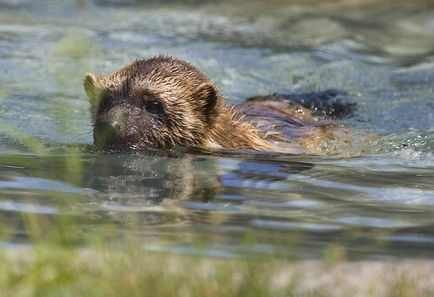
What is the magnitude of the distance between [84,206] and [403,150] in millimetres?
3460

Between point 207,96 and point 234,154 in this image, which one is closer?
point 234,154

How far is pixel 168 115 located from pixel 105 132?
27.4 inches

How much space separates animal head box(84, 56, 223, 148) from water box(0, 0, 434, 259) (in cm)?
26

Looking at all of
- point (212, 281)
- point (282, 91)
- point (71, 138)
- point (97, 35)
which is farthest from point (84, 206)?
point (97, 35)

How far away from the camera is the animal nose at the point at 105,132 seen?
24.0 feet

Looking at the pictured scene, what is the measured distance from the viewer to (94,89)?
814 centimetres

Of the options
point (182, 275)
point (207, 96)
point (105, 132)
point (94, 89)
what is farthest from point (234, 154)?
point (182, 275)

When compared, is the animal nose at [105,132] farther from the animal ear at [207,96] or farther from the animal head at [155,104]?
the animal ear at [207,96]

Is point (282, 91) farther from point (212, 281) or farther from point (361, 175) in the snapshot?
point (212, 281)

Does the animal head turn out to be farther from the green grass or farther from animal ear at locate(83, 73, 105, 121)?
the green grass

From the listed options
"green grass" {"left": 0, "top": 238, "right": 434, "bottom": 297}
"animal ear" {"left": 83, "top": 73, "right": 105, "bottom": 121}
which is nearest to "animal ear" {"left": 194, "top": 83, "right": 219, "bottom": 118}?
"animal ear" {"left": 83, "top": 73, "right": 105, "bottom": 121}

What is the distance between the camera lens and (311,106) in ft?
34.1

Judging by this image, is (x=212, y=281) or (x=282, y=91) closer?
(x=212, y=281)

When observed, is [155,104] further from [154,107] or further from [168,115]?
[168,115]
